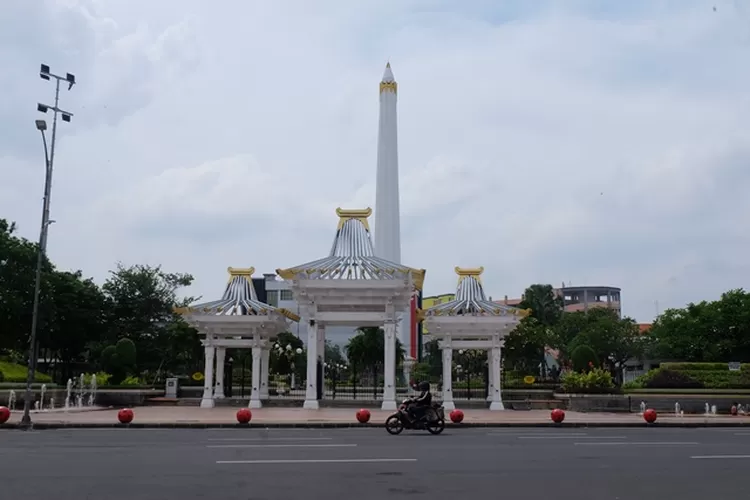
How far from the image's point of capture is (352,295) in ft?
101

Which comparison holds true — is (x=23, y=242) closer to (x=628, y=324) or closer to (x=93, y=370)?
(x=93, y=370)

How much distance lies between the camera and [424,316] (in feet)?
105

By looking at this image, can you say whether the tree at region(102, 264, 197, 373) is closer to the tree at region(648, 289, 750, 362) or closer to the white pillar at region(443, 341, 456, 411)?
the white pillar at region(443, 341, 456, 411)

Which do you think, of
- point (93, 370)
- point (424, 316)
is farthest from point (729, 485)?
point (93, 370)

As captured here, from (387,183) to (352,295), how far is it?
3672 centimetres

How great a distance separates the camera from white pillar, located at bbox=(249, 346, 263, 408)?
32.2 metres

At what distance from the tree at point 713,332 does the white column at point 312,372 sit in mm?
28551

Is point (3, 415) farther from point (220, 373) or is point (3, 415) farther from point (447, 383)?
point (447, 383)

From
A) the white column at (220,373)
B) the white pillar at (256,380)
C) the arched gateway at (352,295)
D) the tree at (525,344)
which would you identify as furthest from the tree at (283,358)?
the arched gateway at (352,295)

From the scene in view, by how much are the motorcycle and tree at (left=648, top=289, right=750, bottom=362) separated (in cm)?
3471

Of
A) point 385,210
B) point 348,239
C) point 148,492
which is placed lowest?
point 148,492

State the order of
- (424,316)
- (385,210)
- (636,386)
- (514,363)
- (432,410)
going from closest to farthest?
(432,410) → (424,316) → (636,386) → (514,363) → (385,210)

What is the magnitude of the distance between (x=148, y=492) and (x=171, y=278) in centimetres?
4219

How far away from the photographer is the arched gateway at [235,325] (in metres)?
32.7
